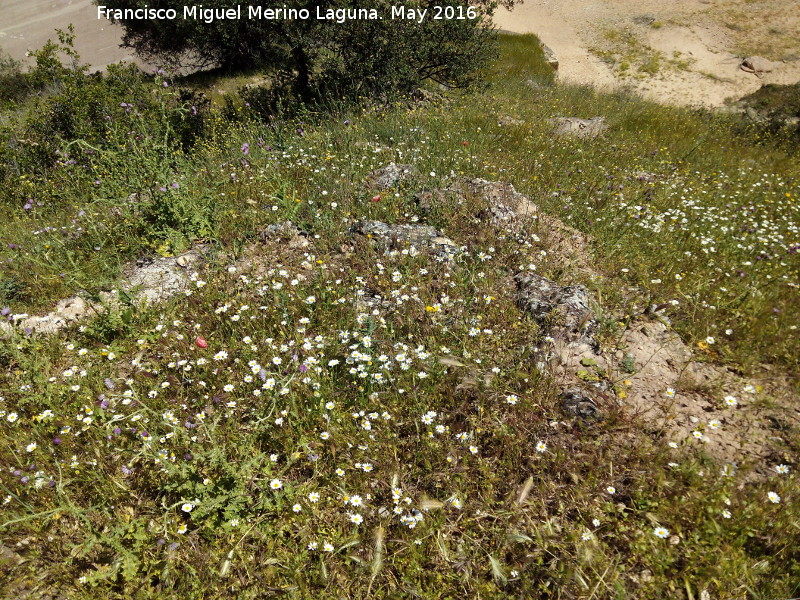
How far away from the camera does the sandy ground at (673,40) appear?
27812mm

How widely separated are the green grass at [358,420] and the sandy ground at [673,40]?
956 inches

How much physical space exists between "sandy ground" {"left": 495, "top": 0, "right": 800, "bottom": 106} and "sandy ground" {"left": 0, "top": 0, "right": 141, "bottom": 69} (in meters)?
29.0

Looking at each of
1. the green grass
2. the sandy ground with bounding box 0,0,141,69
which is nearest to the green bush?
the green grass

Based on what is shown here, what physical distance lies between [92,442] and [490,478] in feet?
10.7

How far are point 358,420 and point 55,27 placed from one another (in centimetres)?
4199

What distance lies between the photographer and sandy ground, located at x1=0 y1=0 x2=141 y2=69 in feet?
98.4

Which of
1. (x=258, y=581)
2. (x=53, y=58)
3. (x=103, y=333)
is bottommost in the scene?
(x=258, y=581)

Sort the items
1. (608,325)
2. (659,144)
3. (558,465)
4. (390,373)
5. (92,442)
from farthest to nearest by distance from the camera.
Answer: (659,144) → (608,325) → (390,373) → (92,442) → (558,465)

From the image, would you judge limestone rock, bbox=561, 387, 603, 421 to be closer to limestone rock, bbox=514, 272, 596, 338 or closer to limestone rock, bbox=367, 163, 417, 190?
limestone rock, bbox=514, 272, 596, 338

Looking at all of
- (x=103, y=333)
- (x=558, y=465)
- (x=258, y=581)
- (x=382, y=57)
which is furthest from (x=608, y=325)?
(x=382, y=57)

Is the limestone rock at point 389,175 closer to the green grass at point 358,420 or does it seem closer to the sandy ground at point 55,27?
the green grass at point 358,420

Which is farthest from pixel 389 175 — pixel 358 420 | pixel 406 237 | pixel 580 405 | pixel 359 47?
pixel 359 47

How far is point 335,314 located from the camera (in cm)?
494

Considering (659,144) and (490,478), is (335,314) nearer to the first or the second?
(490,478)
